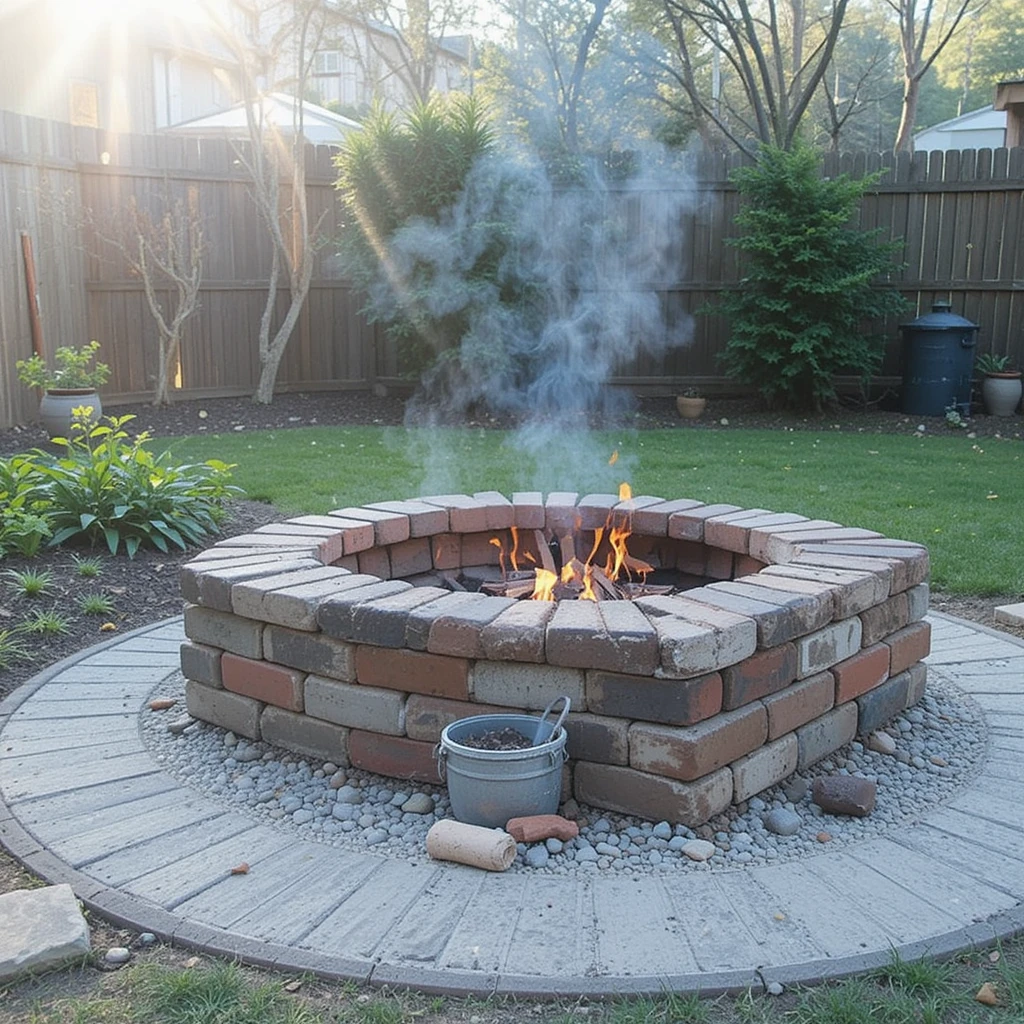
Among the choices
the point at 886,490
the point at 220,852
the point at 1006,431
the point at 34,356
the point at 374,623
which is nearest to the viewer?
the point at 220,852

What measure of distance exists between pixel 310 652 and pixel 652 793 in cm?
100

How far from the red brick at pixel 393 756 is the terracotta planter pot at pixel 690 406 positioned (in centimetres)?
747

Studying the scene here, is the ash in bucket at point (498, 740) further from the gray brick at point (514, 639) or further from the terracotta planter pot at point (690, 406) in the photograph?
the terracotta planter pot at point (690, 406)

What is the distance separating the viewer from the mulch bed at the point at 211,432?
4.25 meters

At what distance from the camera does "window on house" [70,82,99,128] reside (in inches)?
689

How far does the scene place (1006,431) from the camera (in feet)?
29.7

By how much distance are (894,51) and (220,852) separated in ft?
100

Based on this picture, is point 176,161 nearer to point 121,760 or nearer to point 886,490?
point 886,490

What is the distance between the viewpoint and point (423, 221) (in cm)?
938

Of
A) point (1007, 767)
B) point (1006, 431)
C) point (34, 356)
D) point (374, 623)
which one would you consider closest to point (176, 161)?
point (34, 356)

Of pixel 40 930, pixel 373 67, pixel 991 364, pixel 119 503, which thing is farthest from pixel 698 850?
pixel 373 67

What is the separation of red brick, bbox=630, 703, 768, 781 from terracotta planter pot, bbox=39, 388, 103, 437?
660cm

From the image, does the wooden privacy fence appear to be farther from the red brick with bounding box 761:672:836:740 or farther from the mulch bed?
the red brick with bounding box 761:672:836:740

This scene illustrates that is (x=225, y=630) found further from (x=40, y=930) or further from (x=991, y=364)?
(x=991, y=364)
